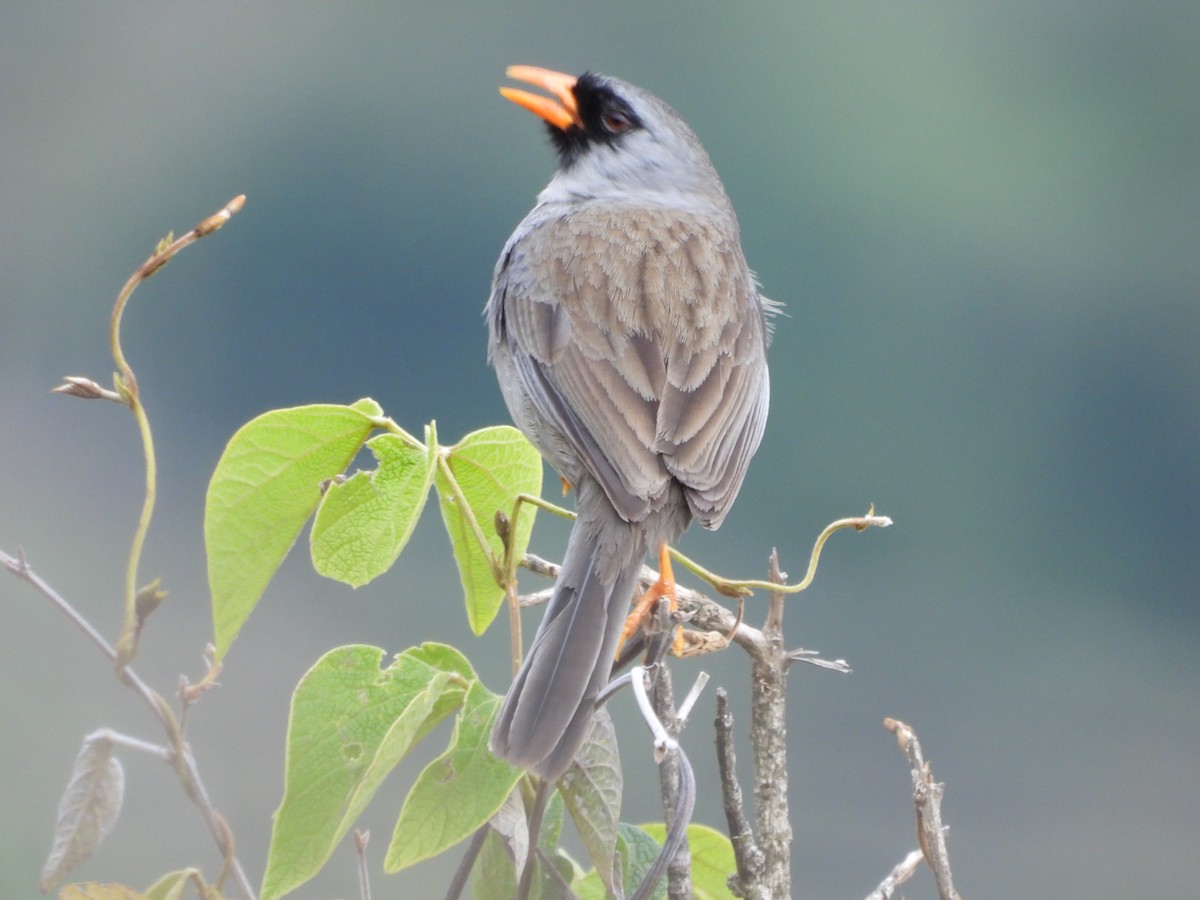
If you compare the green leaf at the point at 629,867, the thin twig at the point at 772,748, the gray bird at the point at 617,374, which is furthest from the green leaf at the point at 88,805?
the thin twig at the point at 772,748

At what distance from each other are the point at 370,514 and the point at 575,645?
0.31 m

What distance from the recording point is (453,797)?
127cm

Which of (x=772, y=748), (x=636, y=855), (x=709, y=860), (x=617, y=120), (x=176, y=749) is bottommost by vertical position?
(x=709, y=860)

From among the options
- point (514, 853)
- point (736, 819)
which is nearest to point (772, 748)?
point (736, 819)

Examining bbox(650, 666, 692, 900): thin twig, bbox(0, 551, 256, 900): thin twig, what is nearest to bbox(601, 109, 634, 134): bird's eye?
bbox(650, 666, 692, 900): thin twig

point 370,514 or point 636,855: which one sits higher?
point 370,514

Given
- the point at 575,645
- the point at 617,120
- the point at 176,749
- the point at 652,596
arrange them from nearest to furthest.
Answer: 1. the point at 176,749
2. the point at 575,645
3. the point at 652,596
4. the point at 617,120

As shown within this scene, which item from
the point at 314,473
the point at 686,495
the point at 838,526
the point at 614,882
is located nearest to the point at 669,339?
the point at 686,495

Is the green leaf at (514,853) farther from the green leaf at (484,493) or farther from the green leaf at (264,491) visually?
the green leaf at (264,491)

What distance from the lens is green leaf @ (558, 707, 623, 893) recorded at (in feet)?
4.11

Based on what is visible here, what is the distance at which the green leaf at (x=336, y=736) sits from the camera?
124 cm

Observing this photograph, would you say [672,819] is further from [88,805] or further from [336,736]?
[88,805]

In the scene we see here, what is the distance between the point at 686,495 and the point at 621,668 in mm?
475

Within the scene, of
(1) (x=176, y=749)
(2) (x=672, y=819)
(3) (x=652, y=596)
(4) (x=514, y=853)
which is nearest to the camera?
(1) (x=176, y=749)
